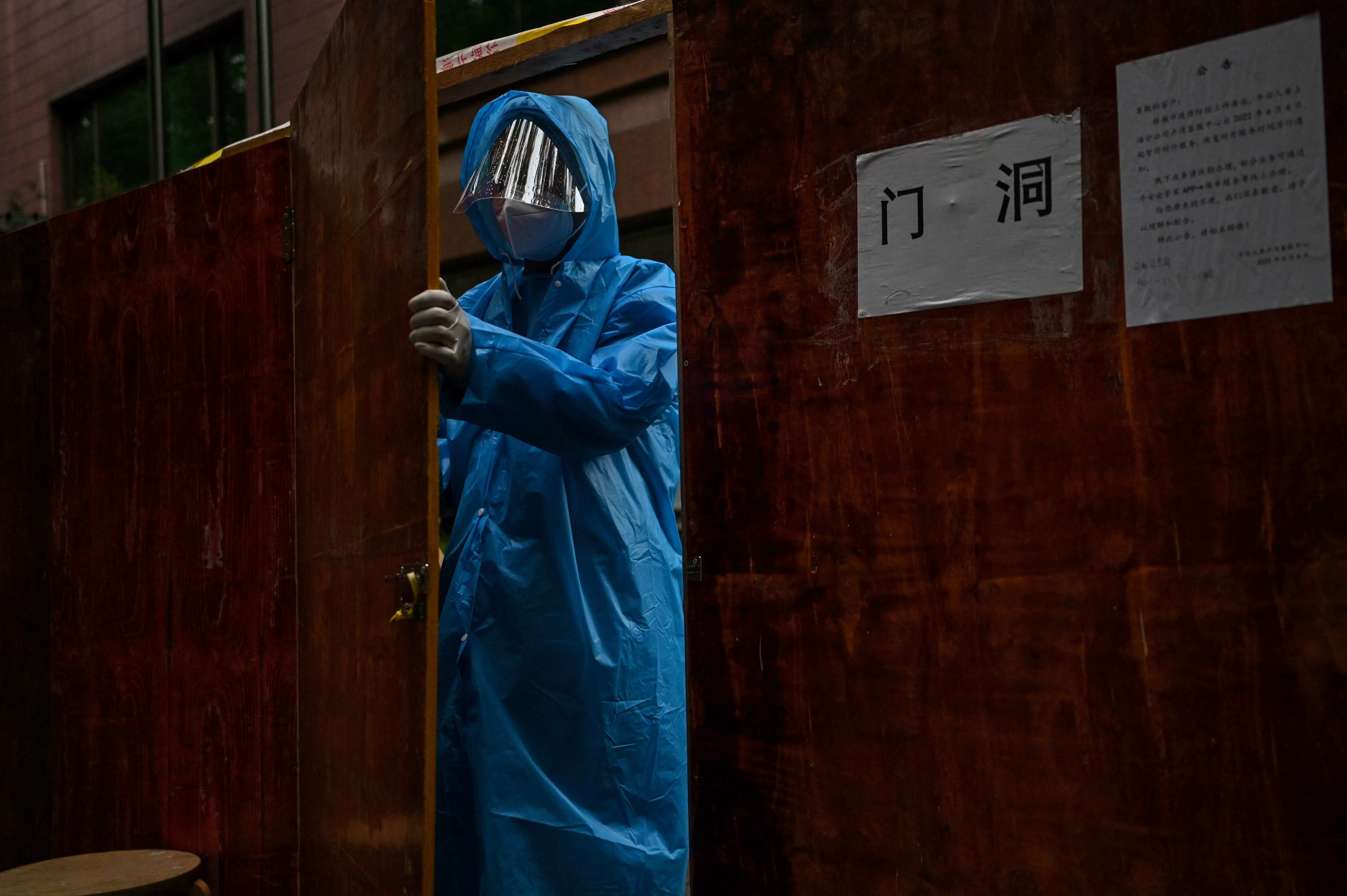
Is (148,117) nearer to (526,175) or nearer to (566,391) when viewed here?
(526,175)

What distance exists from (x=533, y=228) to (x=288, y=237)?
0.68 m

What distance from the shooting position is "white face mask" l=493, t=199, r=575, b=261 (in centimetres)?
240

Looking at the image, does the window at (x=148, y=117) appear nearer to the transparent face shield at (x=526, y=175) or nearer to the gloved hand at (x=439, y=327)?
the transparent face shield at (x=526, y=175)

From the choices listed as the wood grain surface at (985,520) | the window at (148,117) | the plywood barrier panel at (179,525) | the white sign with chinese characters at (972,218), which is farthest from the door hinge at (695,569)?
the window at (148,117)

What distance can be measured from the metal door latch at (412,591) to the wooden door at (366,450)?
1 centimetres

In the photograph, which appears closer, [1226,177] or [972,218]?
[1226,177]

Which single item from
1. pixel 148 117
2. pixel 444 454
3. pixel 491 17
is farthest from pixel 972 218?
pixel 148 117

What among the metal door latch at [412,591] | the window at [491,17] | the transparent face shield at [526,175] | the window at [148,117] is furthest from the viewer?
the window at [148,117]

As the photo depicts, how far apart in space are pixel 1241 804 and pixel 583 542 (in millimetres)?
1267

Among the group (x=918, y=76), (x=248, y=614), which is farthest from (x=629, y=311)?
(x=248, y=614)

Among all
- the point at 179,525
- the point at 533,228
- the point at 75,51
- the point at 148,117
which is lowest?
the point at 179,525

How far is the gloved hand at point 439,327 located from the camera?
1.90 meters

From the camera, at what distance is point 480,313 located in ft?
8.71

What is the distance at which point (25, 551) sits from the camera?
3.35m
